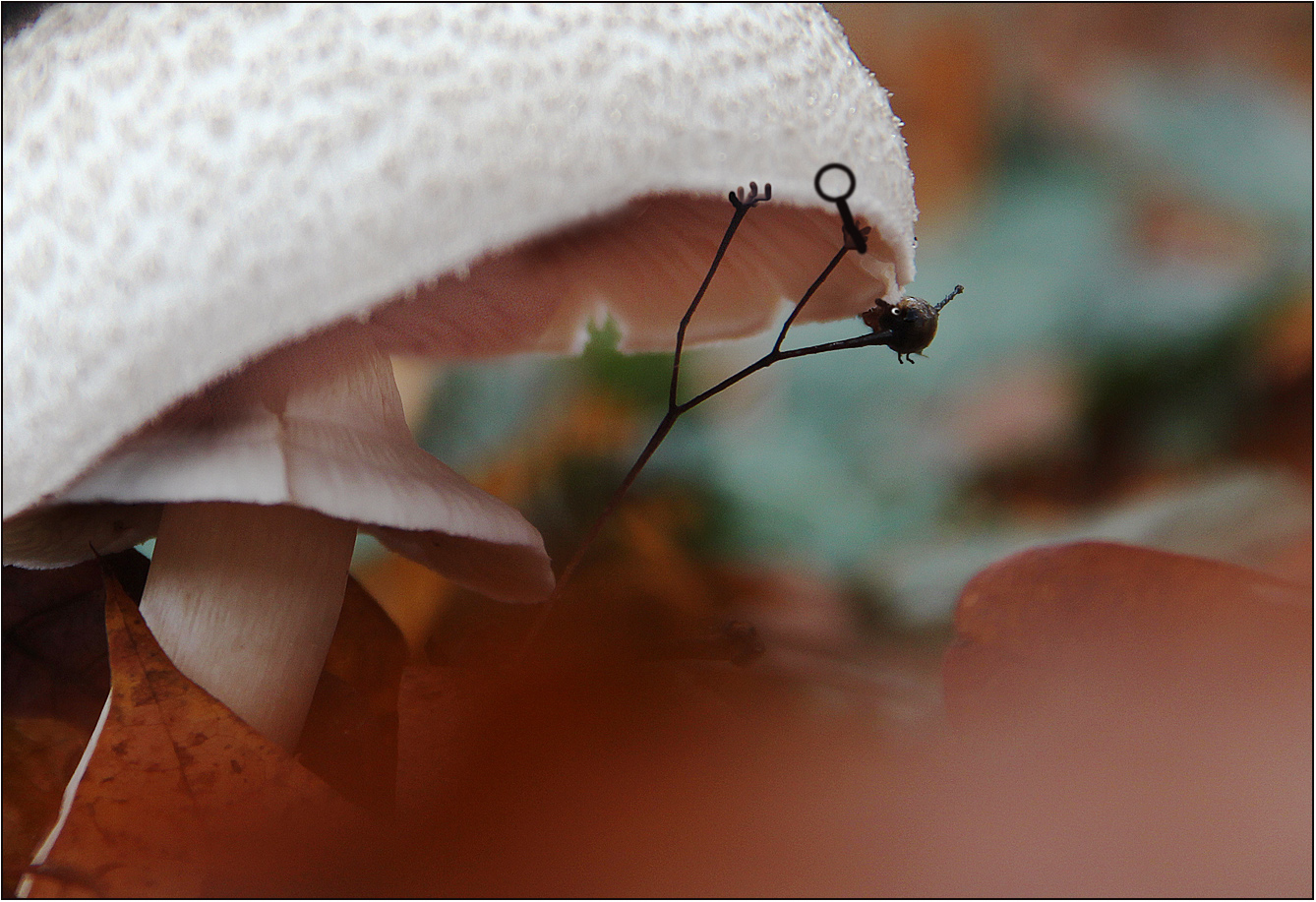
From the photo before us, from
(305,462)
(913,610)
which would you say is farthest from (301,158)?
(913,610)

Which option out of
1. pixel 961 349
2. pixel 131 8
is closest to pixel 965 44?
pixel 961 349

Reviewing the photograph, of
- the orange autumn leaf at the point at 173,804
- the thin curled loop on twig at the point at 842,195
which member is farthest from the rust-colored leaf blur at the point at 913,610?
the thin curled loop on twig at the point at 842,195

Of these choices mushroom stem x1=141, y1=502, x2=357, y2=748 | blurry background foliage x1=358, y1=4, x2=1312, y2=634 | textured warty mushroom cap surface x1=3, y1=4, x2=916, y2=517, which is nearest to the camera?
textured warty mushroom cap surface x1=3, y1=4, x2=916, y2=517

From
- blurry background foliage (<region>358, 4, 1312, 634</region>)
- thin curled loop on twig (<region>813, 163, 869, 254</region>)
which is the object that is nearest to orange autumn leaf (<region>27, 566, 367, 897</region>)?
thin curled loop on twig (<region>813, 163, 869, 254</region>)

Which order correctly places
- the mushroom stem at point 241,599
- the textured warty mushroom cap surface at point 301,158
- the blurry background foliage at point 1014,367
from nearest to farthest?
the textured warty mushroom cap surface at point 301,158
the mushroom stem at point 241,599
the blurry background foliage at point 1014,367

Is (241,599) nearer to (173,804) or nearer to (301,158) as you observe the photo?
(173,804)

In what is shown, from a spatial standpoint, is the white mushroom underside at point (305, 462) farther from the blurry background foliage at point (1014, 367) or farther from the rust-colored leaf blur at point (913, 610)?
the blurry background foliage at point (1014, 367)

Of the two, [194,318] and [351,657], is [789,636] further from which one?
[194,318]

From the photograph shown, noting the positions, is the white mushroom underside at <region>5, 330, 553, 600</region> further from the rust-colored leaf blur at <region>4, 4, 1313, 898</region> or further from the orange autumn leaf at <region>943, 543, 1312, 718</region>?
the orange autumn leaf at <region>943, 543, 1312, 718</region>
